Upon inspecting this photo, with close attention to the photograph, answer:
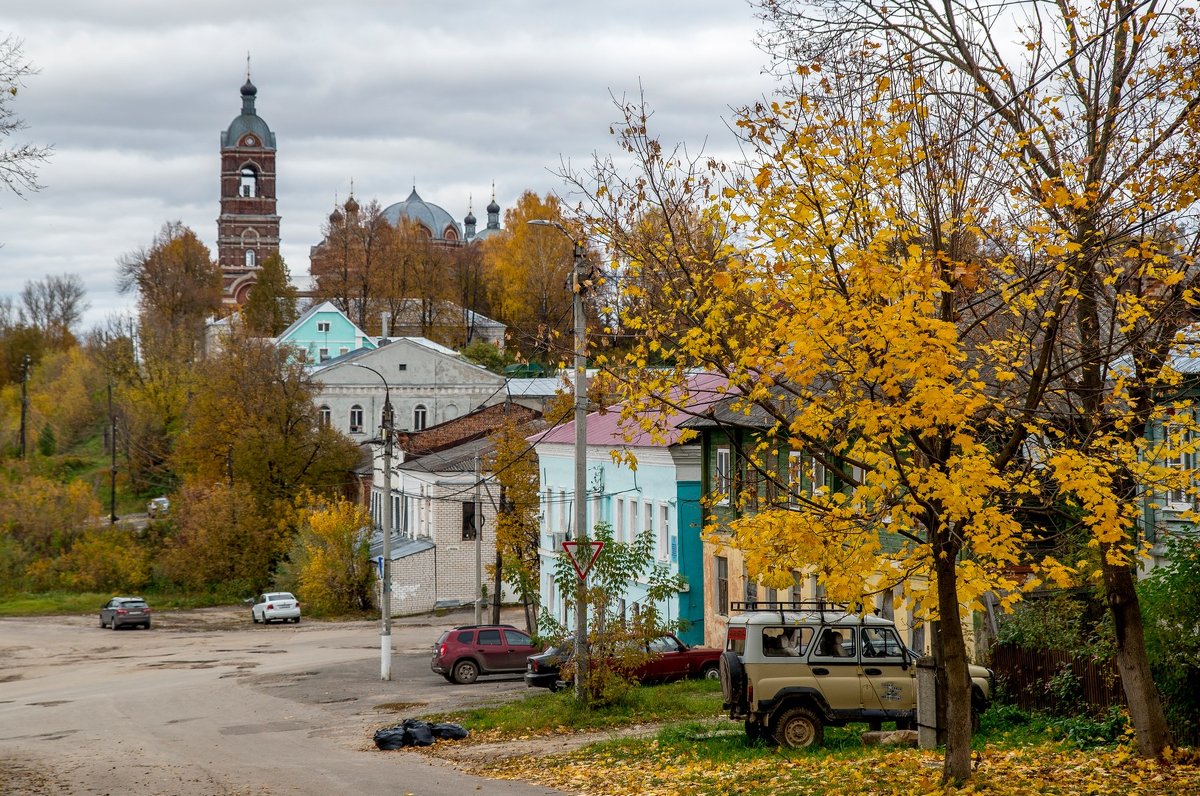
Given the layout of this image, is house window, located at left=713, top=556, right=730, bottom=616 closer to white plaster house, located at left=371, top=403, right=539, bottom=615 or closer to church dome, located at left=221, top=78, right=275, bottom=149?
white plaster house, located at left=371, top=403, right=539, bottom=615

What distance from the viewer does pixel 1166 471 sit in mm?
12281

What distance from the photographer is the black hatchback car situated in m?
52.8

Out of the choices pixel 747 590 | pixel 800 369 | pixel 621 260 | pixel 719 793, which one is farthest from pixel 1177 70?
pixel 747 590

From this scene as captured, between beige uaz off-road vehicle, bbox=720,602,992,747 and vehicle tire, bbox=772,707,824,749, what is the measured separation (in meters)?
0.01

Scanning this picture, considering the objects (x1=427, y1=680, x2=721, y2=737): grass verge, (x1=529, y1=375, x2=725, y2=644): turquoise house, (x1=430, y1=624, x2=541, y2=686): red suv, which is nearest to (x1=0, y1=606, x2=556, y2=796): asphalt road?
(x1=430, y1=624, x2=541, y2=686): red suv

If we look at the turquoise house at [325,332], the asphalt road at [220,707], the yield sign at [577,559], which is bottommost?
the asphalt road at [220,707]

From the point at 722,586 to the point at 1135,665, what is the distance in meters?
19.6

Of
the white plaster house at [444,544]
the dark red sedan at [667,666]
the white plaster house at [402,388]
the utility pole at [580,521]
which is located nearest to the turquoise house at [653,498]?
the dark red sedan at [667,666]

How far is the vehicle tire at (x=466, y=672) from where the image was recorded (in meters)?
33.8

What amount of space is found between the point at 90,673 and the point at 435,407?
128ft

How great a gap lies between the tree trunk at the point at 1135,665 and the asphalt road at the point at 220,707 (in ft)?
22.7

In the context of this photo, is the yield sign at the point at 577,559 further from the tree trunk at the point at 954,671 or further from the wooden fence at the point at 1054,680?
the tree trunk at the point at 954,671

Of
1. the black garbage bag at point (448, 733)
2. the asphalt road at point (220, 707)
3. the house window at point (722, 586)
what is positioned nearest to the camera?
the asphalt road at point (220, 707)

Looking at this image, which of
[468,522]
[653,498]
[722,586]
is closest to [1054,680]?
[722,586]
